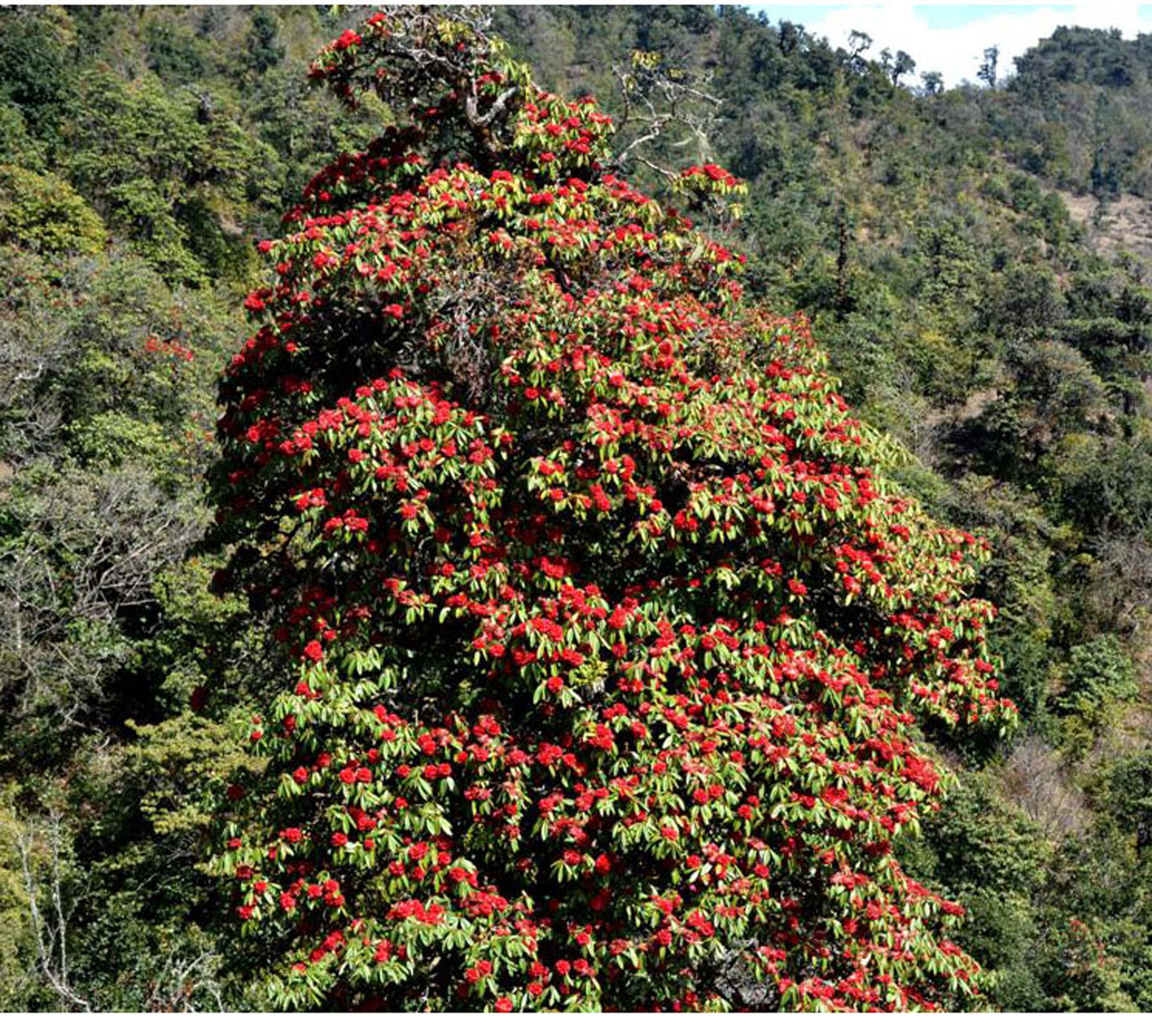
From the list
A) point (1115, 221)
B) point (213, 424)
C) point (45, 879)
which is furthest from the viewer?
point (1115, 221)

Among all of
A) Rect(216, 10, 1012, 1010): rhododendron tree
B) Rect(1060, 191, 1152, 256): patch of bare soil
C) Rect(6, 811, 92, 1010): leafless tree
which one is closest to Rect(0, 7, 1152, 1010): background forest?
Rect(6, 811, 92, 1010): leafless tree

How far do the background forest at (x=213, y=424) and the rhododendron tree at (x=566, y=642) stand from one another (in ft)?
3.59

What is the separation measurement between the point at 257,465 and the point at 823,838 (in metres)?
3.42

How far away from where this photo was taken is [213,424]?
1589cm

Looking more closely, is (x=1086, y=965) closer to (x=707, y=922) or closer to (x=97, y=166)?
(x=707, y=922)

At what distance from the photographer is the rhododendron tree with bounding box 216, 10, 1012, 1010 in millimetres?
4473

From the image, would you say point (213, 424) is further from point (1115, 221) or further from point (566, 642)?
point (1115, 221)

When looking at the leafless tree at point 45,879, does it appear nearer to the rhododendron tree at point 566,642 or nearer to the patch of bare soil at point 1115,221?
the rhododendron tree at point 566,642

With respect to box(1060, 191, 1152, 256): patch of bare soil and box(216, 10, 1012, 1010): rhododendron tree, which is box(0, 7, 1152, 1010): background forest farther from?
box(216, 10, 1012, 1010): rhododendron tree

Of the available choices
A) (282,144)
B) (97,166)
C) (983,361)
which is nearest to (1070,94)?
(983,361)

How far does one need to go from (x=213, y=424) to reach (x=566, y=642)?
12.9 metres

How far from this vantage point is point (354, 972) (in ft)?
14.0

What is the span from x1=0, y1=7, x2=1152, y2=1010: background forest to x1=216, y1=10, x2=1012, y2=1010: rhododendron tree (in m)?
1.10

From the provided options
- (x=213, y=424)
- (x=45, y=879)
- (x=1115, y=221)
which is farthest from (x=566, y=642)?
(x=1115, y=221)
